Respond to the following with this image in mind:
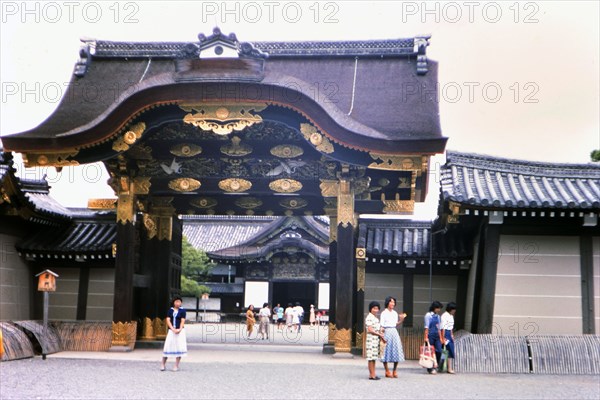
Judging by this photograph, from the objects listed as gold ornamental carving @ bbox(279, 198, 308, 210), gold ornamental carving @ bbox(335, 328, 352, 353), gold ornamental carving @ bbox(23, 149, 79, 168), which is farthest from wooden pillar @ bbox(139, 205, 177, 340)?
gold ornamental carving @ bbox(335, 328, 352, 353)

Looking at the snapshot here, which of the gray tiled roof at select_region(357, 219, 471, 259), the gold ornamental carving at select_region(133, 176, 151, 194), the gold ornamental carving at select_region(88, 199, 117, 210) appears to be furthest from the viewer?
the gold ornamental carving at select_region(88, 199, 117, 210)

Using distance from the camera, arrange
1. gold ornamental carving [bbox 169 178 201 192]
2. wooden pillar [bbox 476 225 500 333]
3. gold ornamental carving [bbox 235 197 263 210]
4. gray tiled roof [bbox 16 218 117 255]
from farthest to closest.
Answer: gold ornamental carving [bbox 235 197 263 210] → gray tiled roof [bbox 16 218 117 255] → gold ornamental carving [bbox 169 178 201 192] → wooden pillar [bbox 476 225 500 333]

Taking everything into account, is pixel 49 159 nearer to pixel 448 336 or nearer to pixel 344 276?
pixel 344 276

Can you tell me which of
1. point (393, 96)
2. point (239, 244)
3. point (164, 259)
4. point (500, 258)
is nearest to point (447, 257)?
point (500, 258)

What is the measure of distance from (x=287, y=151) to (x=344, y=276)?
3218mm

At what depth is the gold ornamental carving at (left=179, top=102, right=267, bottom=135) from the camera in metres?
16.4

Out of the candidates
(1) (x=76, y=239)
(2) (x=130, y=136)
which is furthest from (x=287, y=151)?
(1) (x=76, y=239)

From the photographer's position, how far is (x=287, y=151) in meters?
17.8

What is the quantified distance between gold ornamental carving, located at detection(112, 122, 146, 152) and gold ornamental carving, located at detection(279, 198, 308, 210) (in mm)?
4317

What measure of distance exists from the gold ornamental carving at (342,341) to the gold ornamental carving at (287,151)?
4165 mm

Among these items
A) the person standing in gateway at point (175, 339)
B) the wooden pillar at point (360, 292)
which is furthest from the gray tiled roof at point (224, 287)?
the person standing in gateway at point (175, 339)

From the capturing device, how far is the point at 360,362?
16.0m

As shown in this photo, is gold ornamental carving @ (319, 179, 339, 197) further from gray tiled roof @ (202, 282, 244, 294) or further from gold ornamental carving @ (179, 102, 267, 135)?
gray tiled roof @ (202, 282, 244, 294)

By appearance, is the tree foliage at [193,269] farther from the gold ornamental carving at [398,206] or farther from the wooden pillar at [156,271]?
the gold ornamental carving at [398,206]
